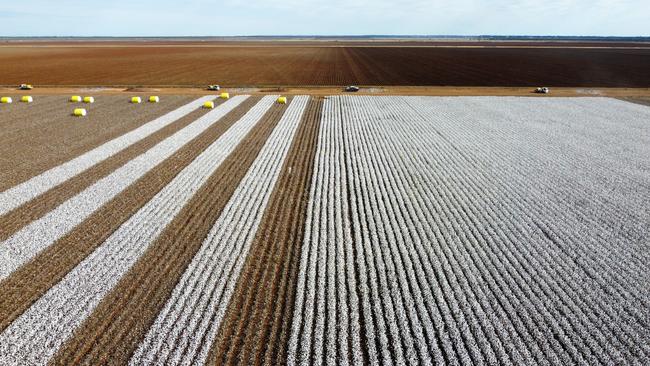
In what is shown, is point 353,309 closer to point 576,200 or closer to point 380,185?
point 380,185

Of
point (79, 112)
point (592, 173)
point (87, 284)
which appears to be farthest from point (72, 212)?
point (592, 173)

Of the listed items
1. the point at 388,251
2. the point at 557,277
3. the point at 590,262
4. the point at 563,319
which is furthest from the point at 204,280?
the point at 590,262

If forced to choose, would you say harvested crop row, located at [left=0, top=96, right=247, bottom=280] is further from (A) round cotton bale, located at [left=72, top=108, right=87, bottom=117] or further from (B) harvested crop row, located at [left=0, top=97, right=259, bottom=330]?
(A) round cotton bale, located at [left=72, top=108, right=87, bottom=117]

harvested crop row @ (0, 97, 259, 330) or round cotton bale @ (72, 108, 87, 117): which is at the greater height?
round cotton bale @ (72, 108, 87, 117)

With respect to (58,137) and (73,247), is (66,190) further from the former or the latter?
(58,137)

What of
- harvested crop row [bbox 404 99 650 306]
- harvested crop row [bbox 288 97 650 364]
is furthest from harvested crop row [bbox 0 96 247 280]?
harvested crop row [bbox 404 99 650 306]
